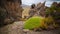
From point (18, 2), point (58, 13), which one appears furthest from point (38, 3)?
point (58, 13)

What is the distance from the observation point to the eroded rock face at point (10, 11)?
85.3 inches

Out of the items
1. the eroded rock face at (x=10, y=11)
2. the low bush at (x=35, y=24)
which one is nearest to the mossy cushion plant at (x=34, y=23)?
the low bush at (x=35, y=24)

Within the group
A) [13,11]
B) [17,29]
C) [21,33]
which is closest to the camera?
[21,33]

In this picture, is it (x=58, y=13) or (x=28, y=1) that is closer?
(x=58, y=13)

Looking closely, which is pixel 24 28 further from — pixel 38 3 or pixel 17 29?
pixel 38 3

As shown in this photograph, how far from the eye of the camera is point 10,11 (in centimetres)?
229

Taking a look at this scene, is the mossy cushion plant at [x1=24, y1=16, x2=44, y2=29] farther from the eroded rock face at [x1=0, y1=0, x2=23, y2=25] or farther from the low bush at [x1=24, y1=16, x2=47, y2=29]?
the eroded rock face at [x1=0, y1=0, x2=23, y2=25]

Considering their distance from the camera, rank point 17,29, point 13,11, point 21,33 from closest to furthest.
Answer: point 21,33 → point 17,29 → point 13,11

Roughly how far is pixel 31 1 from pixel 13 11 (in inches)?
12.1

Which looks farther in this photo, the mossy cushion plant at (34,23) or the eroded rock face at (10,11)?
the eroded rock face at (10,11)

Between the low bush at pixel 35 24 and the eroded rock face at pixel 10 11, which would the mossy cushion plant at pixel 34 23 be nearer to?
the low bush at pixel 35 24

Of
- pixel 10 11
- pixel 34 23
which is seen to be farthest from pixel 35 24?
pixel 10 11

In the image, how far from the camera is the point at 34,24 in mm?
1811

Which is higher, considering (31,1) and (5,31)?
(31,1)
